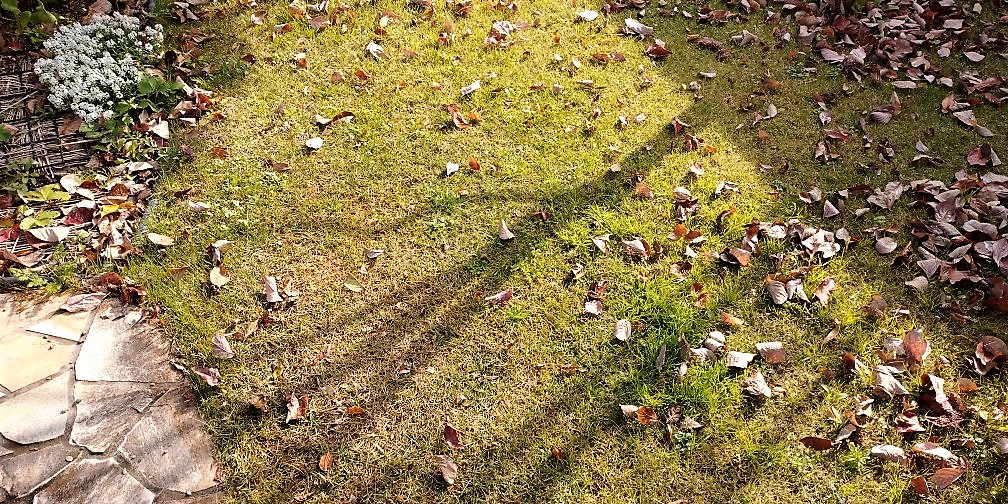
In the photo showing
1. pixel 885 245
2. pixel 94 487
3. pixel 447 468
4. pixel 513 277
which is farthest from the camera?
pixel 885 245

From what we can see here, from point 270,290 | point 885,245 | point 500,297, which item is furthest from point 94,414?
point 885,245

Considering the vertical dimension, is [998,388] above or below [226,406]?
below

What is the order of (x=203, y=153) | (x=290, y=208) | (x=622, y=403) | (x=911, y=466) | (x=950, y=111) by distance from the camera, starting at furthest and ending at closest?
1. (x=950, y=111)
2. (x=203, y=153)
3. (x=290, y=208)
4. (x=622, y=403)
5. (x=911, y=466)

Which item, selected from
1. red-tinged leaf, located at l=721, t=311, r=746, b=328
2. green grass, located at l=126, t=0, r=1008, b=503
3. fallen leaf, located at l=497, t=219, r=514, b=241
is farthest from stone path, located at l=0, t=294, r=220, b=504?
red-tinged leaf, located at l=721, t=311, r=746, b=328

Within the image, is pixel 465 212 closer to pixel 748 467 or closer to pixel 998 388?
pixel 748 467

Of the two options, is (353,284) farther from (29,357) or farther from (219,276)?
(29,357)

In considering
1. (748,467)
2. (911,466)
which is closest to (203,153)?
(748,467)

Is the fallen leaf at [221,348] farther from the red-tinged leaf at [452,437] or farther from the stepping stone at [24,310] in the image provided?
the red-tinged leaf at [452,437]
